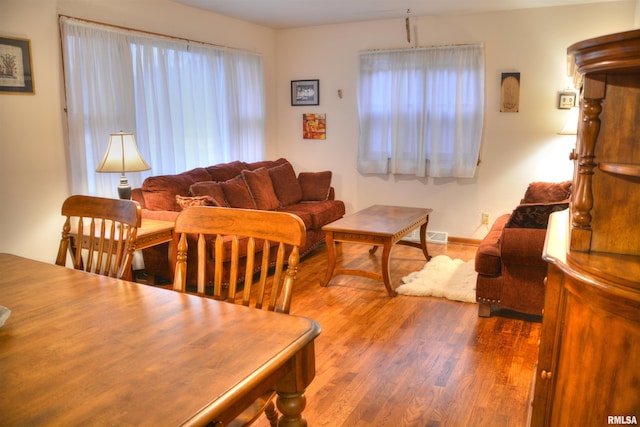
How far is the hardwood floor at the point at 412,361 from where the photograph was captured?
232 cm

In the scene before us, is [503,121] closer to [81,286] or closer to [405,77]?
[405,77]

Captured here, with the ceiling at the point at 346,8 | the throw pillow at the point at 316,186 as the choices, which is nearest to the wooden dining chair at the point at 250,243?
the ceiling at the point at 346,8

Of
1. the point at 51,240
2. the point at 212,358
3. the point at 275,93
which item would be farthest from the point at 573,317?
the point at 275,93

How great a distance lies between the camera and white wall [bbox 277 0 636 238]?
16.0ft

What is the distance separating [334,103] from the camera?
5.96 meters

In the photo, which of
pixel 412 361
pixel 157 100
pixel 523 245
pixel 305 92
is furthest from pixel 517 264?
pixel 305 92

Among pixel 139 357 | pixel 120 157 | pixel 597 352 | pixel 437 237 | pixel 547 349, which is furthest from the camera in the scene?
pixel 437 237

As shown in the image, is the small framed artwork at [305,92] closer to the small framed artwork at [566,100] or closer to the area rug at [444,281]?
the area rug at [444,281]

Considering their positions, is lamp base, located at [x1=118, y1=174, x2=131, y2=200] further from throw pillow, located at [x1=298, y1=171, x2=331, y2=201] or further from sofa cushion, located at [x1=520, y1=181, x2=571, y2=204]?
sofa cushion, located at [x1=520, y1=181, x2=571, y2=204]

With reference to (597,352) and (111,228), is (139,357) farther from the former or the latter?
(597,352)

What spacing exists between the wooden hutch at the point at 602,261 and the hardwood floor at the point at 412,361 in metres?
0.75

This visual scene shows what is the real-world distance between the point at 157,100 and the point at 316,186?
1.93 meters

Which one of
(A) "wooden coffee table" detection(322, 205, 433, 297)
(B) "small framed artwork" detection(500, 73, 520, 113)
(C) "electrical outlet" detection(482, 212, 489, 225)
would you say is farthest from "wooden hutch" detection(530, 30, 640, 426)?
(C) "electrical outlet" detection(482, 212, 489, 225)

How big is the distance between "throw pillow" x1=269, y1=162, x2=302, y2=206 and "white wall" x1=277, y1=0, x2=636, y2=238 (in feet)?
2.70
